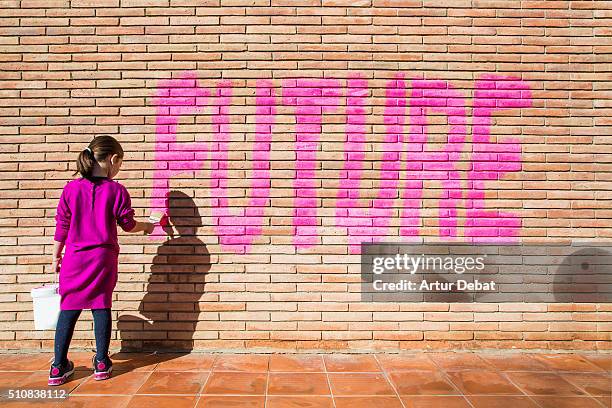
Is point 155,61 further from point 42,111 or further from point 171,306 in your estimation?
point 171,306

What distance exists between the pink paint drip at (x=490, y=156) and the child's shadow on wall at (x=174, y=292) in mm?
2494

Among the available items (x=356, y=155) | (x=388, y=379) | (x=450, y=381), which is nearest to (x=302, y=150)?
(x=356, y=155)

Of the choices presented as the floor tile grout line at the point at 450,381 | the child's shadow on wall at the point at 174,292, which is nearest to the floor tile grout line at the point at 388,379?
the floor tile grout line at the point at 450,381

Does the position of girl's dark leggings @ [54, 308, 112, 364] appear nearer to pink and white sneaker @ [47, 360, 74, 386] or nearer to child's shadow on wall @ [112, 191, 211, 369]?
pink and white sneaker @ [47, 360, 74, 386]

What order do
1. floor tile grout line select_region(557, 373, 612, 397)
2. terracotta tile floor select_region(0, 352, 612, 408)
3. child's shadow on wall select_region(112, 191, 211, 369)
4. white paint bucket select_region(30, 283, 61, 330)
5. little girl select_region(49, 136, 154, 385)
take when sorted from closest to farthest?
terracotta tile floor select_region(0, 352, 612, 408) < floor tile grout line select_region(557, 373, 612, 397) < little girl select_region(49, 136, 154, 385) < white paint bucket select_region(30, 283, 61, 330) < child's shadow on wall select_region(112, 191, 211, 369)

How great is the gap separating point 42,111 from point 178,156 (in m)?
1.31

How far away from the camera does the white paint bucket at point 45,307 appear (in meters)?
3.52

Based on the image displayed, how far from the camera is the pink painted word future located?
4.11 metres

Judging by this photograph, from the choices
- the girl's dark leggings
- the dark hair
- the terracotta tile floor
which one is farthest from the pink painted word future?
the terracotta tile floor

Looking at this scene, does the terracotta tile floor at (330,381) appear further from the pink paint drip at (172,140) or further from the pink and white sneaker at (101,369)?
the pink paint drip at (172,140)

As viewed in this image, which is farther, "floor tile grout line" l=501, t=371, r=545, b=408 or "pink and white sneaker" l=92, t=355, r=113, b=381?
"pink and white sneaker" l=92, t=355, r=113, b=381

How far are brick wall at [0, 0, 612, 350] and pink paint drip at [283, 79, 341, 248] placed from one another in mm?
18

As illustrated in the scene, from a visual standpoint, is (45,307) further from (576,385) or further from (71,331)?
(576,385)

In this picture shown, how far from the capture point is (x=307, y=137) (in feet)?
13.5
